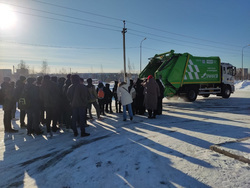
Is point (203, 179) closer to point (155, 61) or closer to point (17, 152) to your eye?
point (17, 152)

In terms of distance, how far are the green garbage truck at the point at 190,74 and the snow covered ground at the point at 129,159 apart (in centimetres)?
518

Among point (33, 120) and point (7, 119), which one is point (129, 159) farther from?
point (7, 119)

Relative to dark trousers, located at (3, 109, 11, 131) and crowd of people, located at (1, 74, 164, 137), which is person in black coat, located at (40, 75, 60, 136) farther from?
dark trousers, located at (3, 109, 11, 131)

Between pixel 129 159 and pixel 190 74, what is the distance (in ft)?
30.2

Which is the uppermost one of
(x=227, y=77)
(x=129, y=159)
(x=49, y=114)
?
(x=227, y=77)

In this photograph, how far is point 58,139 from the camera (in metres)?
4.89

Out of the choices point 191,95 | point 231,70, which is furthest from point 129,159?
point 231,70

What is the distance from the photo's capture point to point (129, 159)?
132 inches

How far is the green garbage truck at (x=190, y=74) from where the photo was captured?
1019 cm

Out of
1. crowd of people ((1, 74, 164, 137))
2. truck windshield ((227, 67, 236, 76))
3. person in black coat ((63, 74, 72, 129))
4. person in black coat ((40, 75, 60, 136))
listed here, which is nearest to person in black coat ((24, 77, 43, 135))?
crowd of people ((1, 74, 164, 137))

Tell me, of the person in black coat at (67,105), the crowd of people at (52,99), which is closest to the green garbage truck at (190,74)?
the crowd of people at (52,99)

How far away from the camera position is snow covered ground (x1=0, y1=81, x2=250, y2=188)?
104 inches

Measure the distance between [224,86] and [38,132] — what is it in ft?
42.0

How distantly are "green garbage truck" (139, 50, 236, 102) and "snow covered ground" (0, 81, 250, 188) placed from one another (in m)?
5.18
